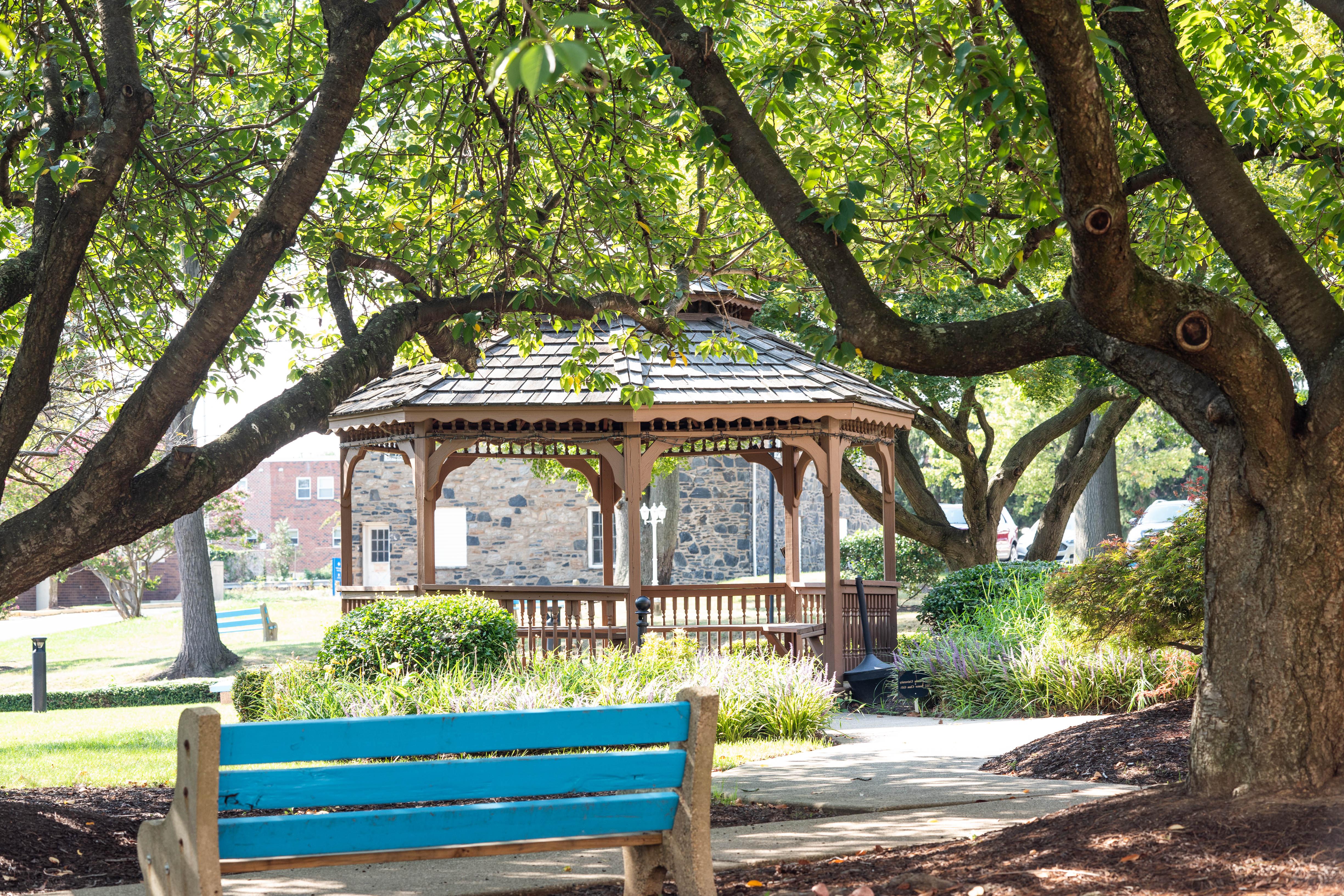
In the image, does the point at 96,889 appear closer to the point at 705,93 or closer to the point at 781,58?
the point at 705,93

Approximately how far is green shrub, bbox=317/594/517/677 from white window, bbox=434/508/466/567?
17.6 meters

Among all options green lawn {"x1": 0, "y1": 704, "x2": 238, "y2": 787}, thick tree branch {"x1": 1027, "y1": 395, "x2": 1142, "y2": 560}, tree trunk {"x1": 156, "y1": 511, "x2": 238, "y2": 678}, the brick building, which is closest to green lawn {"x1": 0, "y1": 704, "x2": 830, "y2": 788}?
green lawn {"x1": 0, "y1": 704, "x2": 238, "y2": 787}

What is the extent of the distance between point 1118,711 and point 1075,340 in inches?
238

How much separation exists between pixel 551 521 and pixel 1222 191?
24231 millimetres

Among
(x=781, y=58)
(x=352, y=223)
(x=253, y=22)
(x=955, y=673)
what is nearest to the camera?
(x=781, y=58)

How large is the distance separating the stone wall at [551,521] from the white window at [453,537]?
0.12 m

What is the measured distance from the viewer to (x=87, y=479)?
4.86m

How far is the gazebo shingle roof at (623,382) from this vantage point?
42.4 feet

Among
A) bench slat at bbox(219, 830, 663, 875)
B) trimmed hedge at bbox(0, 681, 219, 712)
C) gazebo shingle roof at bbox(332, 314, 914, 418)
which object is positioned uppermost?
gazebo shingle roof at bbox(332, 314, 914, 418)

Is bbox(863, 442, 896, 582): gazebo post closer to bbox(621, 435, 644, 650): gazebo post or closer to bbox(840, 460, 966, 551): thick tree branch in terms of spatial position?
bbox(840, 460, 966, 551): thick tree branch

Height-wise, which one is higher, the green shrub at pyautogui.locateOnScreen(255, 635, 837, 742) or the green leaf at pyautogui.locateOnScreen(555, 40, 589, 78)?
the green leaf at pyautogui.locateOnScreen(555, 40, 589, 78)

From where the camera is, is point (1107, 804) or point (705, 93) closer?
→ point (1107, 804)

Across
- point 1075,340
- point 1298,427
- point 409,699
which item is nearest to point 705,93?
point 1075,340

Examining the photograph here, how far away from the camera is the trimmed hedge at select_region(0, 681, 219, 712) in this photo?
17000mm
